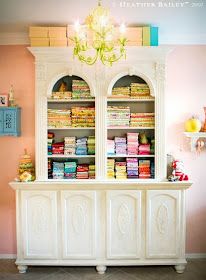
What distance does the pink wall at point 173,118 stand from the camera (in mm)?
3789

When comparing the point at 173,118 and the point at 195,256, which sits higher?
the point at 173,118

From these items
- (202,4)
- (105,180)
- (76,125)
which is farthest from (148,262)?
(202,4)

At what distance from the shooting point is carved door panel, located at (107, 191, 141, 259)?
3461 millimetres

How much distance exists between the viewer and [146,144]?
3.67 metres

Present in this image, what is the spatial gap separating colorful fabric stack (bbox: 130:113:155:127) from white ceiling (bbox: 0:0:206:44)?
0.96m

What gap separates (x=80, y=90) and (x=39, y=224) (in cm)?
153

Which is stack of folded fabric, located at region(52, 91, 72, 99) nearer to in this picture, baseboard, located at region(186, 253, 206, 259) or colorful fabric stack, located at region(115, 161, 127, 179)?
Answer: colorful fabric stack, located at region(115, 161, 127, 179)

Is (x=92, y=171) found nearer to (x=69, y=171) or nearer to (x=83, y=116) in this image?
(x=69, y=171)

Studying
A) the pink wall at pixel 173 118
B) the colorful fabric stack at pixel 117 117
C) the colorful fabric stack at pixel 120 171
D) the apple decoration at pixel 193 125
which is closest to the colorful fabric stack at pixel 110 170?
the colorful fabric stack at pixel 120 171

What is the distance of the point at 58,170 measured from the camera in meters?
3.67

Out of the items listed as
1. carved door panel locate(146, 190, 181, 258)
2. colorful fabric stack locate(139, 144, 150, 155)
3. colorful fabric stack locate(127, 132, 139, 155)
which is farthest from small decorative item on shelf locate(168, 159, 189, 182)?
colorful fabric stack locate(127, 132, 139, 155)

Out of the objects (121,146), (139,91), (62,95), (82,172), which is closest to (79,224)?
(82,172)

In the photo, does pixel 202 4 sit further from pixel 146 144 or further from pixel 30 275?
pixel 30 275


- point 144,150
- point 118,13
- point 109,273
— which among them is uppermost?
point 118,13
